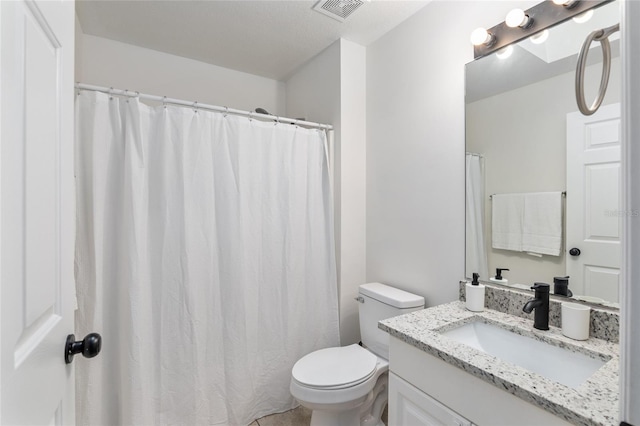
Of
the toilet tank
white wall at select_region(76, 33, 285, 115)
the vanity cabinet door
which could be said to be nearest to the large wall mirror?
the toilet tank

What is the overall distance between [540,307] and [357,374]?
88 centimetres

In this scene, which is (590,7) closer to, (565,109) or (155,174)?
(565,109)

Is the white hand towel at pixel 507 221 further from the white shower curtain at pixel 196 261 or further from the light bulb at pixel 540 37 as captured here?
the white shower curtain at pixel 196 261

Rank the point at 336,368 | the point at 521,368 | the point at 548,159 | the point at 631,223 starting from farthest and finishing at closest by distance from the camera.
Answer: the point at 336,368
the point at 548,159
the point at 521,368
the point at 631,223

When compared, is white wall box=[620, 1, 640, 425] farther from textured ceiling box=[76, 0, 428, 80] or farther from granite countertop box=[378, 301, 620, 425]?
textured ceiling box=[76, 0, 428, 80]

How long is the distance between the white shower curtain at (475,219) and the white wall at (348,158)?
80 centimetres

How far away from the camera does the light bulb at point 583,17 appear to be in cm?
117

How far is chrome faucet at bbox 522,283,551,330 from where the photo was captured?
3.86 ft

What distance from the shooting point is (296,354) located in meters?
2.06

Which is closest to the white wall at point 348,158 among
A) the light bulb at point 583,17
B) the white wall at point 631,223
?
the light bulb at point 583,17

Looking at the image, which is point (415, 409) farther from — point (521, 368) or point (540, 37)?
point (540, 37)

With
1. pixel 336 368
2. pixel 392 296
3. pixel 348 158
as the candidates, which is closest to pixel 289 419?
pixel 336 368

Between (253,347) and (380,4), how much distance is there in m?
2.16

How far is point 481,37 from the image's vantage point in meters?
1.44
